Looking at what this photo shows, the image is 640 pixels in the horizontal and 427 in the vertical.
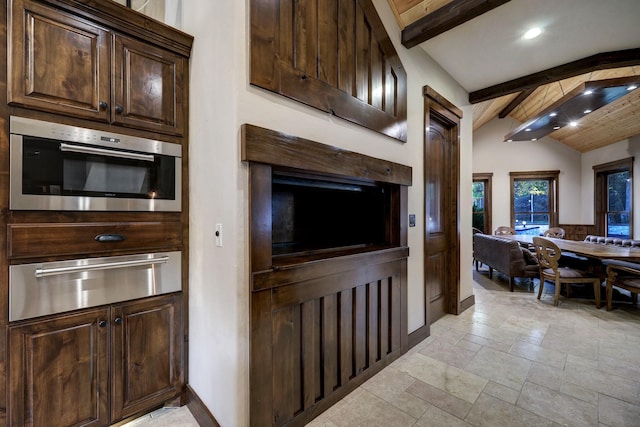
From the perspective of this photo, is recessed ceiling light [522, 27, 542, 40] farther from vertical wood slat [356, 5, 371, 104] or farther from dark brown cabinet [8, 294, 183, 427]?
dark brown cabinet [8, 294, 183, 427]

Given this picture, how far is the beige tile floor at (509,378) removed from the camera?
168cm

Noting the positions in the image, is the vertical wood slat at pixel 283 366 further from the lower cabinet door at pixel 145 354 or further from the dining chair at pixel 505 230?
the dining chair at pixel 505 230

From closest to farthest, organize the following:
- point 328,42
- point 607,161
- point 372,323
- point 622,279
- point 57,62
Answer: point 57,62 < point 328,42 < point 372,323 < point 622,279 < point 607,161

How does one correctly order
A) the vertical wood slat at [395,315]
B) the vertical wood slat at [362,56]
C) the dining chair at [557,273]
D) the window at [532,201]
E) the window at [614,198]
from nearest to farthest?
the vertical wood slat at [362,56]
the vertical wood slat at [395,315]
the dining chair at [557,273]
the window at [614,198]
the window at [532,201]

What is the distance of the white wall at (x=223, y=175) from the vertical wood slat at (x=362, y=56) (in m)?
0.29

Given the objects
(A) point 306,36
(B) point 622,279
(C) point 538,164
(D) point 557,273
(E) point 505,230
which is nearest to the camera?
(A) point 306,36

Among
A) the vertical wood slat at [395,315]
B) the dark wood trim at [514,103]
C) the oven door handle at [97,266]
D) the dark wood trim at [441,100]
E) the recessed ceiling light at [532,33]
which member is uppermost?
the dark wood trim at [514,103]

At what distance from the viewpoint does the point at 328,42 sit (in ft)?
5.78

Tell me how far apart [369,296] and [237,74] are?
166 cm

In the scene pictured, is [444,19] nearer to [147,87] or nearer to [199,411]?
[147,87]

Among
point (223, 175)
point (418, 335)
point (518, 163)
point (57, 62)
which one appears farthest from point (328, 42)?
point (518, 163)

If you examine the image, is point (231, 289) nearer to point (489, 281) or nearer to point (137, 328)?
point (137, 328)

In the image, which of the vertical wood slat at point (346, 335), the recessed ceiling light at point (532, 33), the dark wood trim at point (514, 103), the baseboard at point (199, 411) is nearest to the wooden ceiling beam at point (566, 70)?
the recessed ceiling light at point (532, 33)

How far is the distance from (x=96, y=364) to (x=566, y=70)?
4852 mm
